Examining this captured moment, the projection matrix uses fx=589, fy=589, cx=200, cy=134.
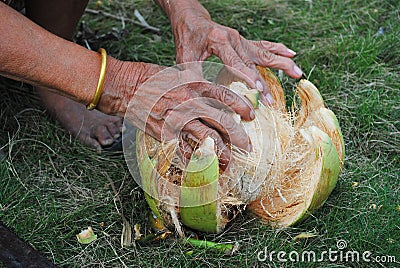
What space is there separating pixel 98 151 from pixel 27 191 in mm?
366

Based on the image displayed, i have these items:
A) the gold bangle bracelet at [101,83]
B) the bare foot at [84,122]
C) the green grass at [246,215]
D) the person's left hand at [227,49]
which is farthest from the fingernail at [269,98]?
the bare foot at [84,122]

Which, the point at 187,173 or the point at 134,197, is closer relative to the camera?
the point at 187,173

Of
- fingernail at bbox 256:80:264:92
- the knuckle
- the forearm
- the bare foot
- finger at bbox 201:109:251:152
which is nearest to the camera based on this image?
the forearm

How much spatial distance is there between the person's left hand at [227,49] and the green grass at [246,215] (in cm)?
49

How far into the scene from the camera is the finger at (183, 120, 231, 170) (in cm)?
175

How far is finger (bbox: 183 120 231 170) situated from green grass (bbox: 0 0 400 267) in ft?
1.05

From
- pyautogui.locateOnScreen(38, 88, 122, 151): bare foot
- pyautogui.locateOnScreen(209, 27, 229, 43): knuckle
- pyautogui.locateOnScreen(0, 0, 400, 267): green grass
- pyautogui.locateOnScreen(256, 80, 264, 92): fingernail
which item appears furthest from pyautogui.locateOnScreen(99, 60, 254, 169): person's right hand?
pyautogui.locateOnScreen(38, 88, 122, 151): bare foot

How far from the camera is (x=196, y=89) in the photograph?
181 cm

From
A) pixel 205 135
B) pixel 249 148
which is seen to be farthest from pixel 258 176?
pixel 205 135

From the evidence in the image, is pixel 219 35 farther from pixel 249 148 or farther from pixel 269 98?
pixel 249 148

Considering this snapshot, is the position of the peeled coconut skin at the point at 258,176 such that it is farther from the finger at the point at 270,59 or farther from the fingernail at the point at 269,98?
the finger at the point at 270,59

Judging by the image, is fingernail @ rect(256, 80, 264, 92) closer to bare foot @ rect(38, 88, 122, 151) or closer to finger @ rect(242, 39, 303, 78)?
finger @ rect(242, 39, 303, 78)

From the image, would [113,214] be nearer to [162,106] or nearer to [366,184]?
[162,106]

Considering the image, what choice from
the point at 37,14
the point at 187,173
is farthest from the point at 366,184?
the point at 37,14
